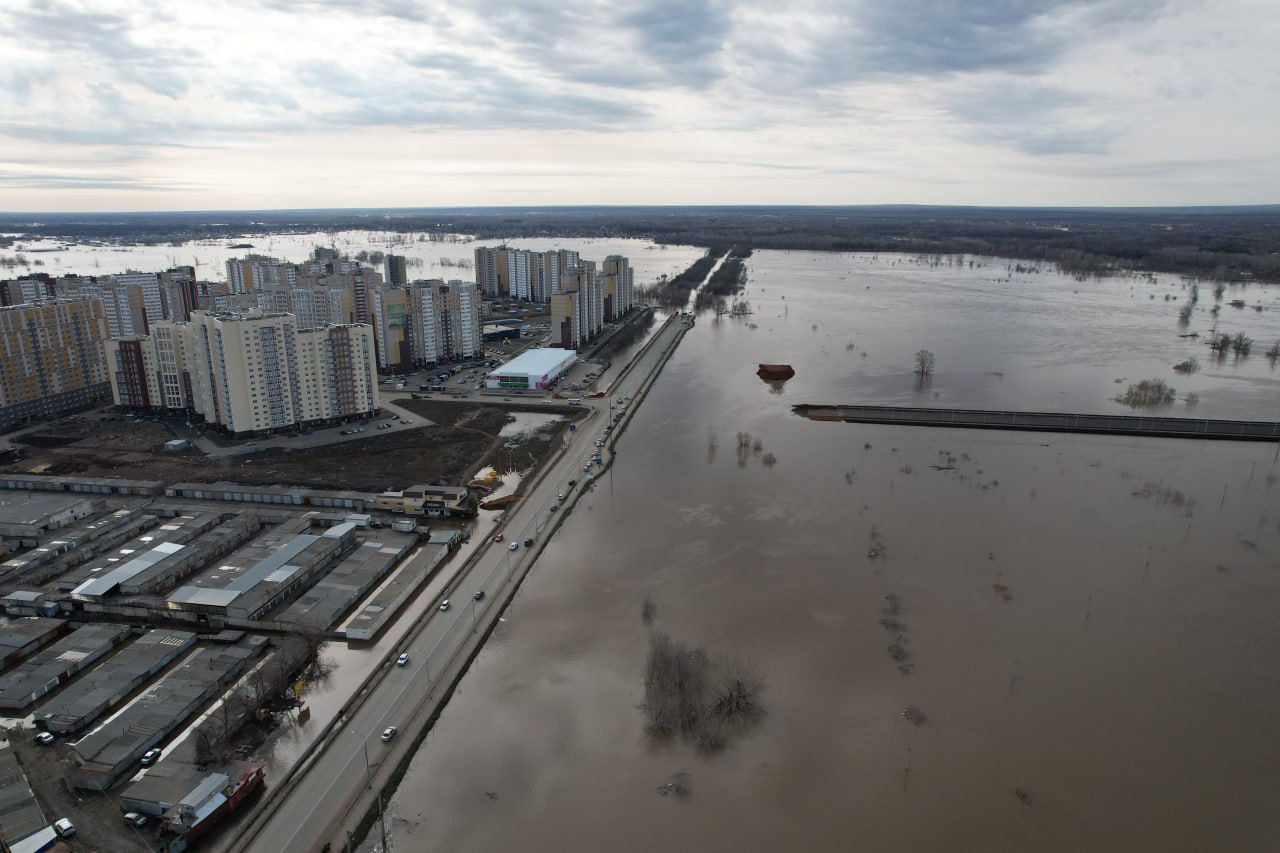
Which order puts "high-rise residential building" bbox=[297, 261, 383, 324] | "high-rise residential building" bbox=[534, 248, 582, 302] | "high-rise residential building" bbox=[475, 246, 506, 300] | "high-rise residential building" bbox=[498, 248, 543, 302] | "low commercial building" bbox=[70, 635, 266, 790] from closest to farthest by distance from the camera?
"low commercial building" bbox=[70, 635, 266, 790]
"high-rise residential building" bbox=[297, 261, 383, 324]
"high-rise residential building" bbox=[534, 248, 582, 302]
"high-rise residential building" bbox=[498, 248, 543, 302]
"high-rise residential building" bbox=[475, 246, 506, 300]

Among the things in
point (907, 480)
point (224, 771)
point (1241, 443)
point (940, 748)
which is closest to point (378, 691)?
point (224, 771)

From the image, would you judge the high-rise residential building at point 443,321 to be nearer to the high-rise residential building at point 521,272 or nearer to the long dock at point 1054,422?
the long dock at point 1054,422

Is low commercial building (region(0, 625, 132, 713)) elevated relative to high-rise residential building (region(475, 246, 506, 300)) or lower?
lower

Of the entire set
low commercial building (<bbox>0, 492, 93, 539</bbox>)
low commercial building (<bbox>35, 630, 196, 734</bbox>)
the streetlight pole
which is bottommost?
the streetlight pole

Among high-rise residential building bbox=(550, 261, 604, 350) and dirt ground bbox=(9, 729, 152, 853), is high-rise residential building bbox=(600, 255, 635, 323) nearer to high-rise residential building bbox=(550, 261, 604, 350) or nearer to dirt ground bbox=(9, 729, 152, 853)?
high-rise residential building bbox=(550, 261, 604, 350)

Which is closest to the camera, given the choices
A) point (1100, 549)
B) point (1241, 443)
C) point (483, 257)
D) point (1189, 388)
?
point (1100, 549)

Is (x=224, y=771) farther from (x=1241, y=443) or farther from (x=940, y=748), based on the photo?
(x=1241, y=443)

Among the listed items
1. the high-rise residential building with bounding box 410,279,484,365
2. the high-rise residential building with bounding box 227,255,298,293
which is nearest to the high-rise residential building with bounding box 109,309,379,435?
the high-rise residential building with bounding box 410,279,484,365
